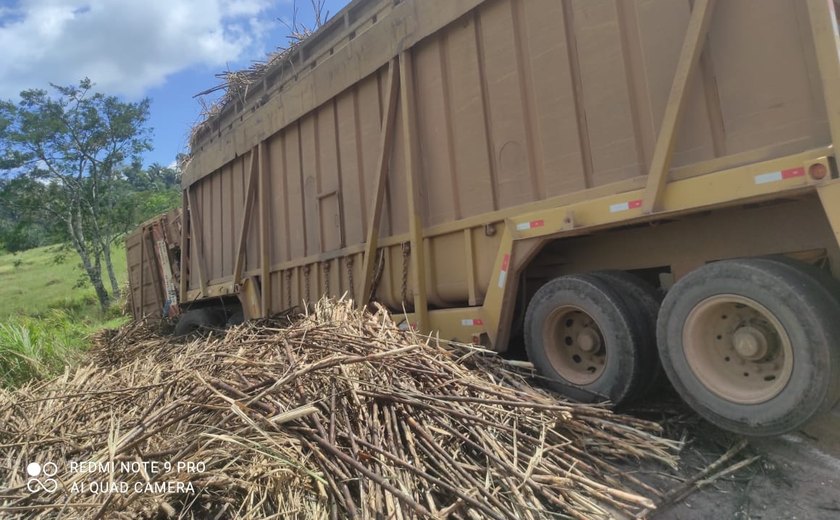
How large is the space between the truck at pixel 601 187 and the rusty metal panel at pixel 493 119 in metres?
0.01

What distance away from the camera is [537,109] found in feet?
12.4

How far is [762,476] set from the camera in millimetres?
2570

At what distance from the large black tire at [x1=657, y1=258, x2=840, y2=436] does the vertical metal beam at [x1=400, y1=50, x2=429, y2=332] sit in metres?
2.17

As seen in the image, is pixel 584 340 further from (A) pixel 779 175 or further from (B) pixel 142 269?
(B) pixel 142 269

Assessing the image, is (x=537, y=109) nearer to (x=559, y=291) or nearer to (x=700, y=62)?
(x=700, y=62)

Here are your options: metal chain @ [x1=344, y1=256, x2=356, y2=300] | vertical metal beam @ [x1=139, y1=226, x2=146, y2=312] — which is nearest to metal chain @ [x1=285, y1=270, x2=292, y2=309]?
metal chain @ [x1=344, y1=256, x2=356, y2=300]

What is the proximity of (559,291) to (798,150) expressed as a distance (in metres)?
1.59

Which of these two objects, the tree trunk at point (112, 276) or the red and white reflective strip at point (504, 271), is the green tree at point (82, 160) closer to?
the tree trunk at point (112, 276)

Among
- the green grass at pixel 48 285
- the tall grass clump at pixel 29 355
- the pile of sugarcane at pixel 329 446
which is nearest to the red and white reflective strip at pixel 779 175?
the pile of sugarcane at pixel 329 446

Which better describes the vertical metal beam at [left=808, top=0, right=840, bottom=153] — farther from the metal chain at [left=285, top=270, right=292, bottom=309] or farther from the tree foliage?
the tree foliage

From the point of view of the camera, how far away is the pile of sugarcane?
6.91ft

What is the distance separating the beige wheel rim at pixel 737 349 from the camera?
2.63 meters

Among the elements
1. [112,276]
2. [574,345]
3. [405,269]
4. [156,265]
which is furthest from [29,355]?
[112,276]

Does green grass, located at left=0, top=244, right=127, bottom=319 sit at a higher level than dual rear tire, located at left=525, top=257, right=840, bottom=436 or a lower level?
higher
